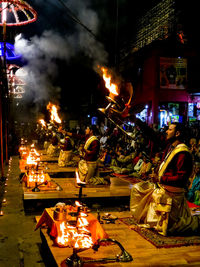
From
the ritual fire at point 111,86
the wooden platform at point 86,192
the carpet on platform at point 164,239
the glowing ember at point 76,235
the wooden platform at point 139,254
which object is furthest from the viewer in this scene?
the wooden platform at point 86,192

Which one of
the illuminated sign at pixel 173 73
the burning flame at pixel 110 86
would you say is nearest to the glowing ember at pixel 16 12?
the burning flame at pixel 110 86

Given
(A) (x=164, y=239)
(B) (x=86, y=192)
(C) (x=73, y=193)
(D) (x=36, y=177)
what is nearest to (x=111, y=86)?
(A) (x=164, y=239)

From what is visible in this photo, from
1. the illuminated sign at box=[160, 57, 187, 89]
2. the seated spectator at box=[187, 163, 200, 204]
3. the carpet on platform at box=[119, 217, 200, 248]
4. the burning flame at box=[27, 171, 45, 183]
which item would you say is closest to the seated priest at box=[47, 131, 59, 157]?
the illuminated sign at box=[160, 57, 187, 89]

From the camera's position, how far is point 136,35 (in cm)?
2431

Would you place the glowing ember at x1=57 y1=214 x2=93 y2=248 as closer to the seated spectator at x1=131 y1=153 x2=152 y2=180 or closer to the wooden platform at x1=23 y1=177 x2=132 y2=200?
the wooden platform at x1=23 y1=177 x2=132 y2=200

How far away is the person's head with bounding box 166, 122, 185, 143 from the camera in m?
5.62

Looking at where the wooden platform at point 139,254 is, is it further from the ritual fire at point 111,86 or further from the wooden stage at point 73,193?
the ritual fire at point 111,86

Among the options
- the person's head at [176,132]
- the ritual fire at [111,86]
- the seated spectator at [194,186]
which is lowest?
the seated spectator at [194,186]

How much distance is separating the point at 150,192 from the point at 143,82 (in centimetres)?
1759

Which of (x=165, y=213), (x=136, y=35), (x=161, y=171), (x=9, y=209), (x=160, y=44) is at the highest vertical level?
(x=136, y=35)

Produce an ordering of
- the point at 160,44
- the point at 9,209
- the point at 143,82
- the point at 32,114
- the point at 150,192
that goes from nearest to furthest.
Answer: the point at 150,192 → the point at 9,209 → the point at 160,44 → the point at 143,82 → the point at 32,114

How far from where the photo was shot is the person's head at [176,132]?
5625 millimetres

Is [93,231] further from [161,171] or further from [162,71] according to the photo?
[162,71]

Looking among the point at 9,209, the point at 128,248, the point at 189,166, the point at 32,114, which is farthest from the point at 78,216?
the point at 32,114
